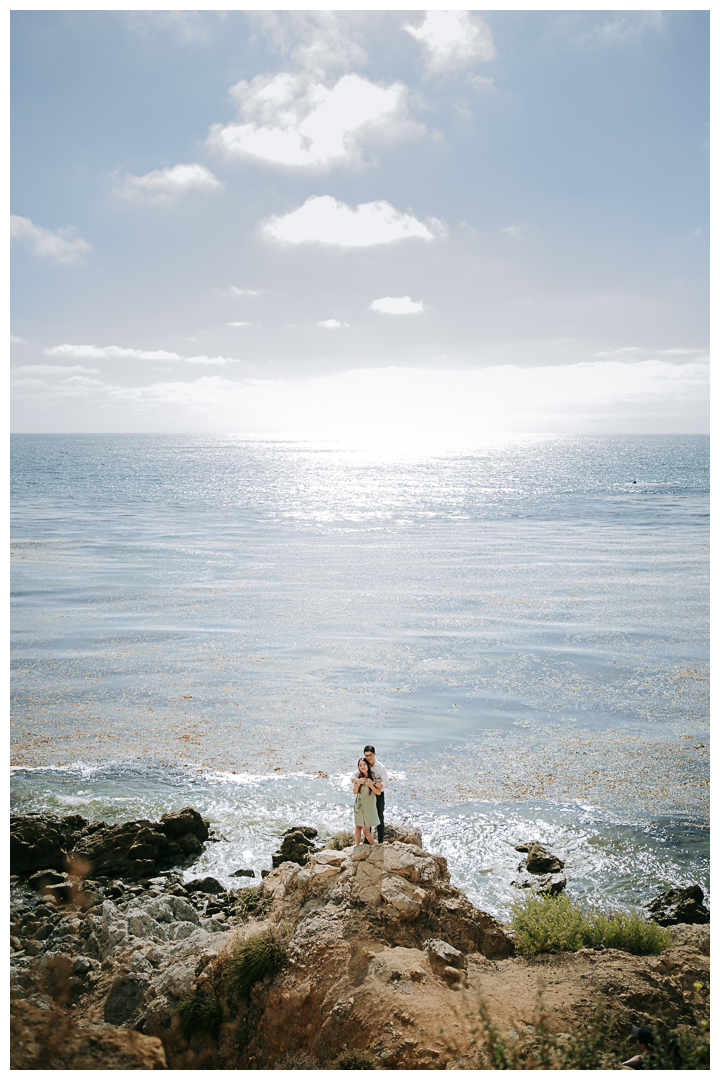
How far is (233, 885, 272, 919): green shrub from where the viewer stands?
918cm

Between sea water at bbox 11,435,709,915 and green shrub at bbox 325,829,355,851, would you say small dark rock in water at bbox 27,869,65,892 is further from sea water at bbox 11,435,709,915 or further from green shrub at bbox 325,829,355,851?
green shrub at bbox 325,829,355,851

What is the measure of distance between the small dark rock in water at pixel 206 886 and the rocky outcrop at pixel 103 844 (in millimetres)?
800

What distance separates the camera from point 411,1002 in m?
6.46

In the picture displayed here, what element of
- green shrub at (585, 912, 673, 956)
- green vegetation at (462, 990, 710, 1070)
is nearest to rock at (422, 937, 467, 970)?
green vegetation at (462, 990, 710, 1070)

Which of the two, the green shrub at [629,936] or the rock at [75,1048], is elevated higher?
the rock at [75,1048]

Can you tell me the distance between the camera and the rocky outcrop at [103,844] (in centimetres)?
1080

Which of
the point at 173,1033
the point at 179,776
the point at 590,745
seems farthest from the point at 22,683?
the point at 590,745

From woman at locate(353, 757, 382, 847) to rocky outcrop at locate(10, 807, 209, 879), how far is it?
427cm

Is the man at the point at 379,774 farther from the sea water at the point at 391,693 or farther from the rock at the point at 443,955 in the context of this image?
the sea water at the point at 391,693

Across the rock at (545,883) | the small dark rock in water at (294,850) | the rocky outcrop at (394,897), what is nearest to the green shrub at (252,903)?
the rocky outcrop at (394,897)

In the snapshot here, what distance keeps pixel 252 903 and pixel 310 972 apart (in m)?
3.12

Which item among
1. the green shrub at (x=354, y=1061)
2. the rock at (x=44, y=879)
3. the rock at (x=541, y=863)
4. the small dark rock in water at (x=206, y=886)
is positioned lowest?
the small dark rock in water at (x=206, y=886)
